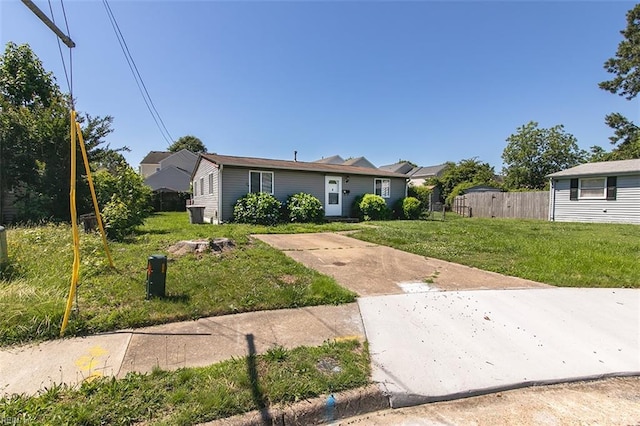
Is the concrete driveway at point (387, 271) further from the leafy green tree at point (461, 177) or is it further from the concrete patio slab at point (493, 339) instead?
the leafy green tree at point (461, 177)

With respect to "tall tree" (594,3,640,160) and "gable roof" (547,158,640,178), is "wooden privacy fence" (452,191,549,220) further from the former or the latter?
"tall tree" (594,3,640,160)

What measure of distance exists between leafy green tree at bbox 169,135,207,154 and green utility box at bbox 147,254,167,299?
188 ft

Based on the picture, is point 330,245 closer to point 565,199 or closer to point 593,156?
point 565,199

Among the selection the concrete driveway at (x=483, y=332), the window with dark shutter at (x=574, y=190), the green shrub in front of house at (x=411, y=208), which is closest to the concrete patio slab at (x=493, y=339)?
the concrete driveway at (x=483, y=332)

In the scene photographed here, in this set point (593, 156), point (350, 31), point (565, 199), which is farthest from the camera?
point (593, 156)

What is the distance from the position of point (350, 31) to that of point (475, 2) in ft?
13.1

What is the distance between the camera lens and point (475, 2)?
9422mm

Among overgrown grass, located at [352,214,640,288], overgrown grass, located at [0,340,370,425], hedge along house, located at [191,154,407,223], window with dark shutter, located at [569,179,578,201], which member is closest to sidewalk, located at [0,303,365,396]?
overgrown grass, located at [0,340,370,425]

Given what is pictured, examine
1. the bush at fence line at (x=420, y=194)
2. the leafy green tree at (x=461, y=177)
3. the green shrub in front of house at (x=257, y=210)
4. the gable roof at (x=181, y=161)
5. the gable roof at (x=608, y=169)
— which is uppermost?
the gable roof at (x=181, y=161)

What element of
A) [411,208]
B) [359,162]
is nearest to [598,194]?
[411,208]

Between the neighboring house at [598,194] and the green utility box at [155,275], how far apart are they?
20.5m

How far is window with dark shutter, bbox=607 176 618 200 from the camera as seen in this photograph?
1583cm

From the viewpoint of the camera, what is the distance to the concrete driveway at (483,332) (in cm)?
247

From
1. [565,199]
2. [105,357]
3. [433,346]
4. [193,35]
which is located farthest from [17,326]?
[565,199]
